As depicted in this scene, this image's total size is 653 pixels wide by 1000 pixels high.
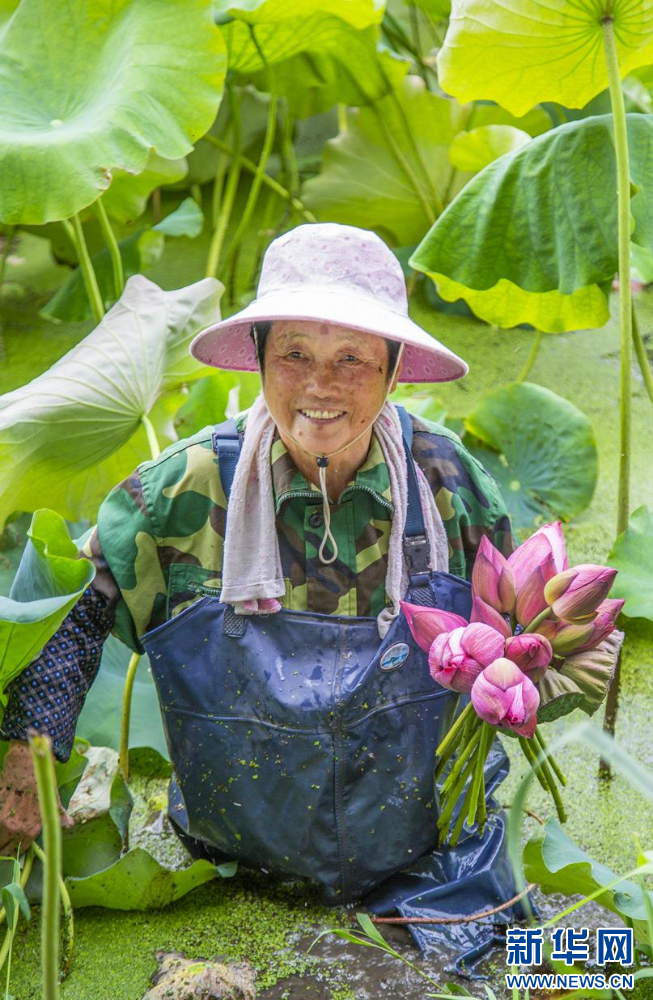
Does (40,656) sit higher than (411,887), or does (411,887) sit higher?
(40,656)

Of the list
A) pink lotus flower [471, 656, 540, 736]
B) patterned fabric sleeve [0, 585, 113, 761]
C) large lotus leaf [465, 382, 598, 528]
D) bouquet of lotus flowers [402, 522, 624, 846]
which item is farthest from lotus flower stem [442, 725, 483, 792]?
large lotus leaf [465, 382, 598, 528]

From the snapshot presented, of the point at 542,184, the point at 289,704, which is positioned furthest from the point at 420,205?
the point at 289,704

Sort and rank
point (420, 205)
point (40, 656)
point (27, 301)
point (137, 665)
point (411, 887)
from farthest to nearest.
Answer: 1. point (27, 301)
2. point (420, 205)
3. point (137, 665)
4. point (411, 887)
5. point (40, 656)

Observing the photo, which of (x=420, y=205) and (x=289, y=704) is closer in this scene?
(x=289, y=704)

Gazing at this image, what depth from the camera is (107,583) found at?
130 centimetres

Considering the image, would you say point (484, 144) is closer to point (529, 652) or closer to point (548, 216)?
point (548, 216)

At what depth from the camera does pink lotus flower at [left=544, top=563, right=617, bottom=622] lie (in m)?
1.07

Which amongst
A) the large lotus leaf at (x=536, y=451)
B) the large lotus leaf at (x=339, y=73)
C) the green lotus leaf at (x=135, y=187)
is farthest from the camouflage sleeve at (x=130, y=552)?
the large lotus leaf at (x=339, y=73)

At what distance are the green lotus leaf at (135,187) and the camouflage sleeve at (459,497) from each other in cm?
121

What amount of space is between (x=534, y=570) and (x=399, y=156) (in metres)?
1.78

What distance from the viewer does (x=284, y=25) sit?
2.28 meters

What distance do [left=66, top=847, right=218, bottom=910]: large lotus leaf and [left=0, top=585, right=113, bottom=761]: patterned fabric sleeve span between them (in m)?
0.16

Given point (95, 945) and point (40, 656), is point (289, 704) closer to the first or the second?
point (40, 656)

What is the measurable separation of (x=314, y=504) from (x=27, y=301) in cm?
189
